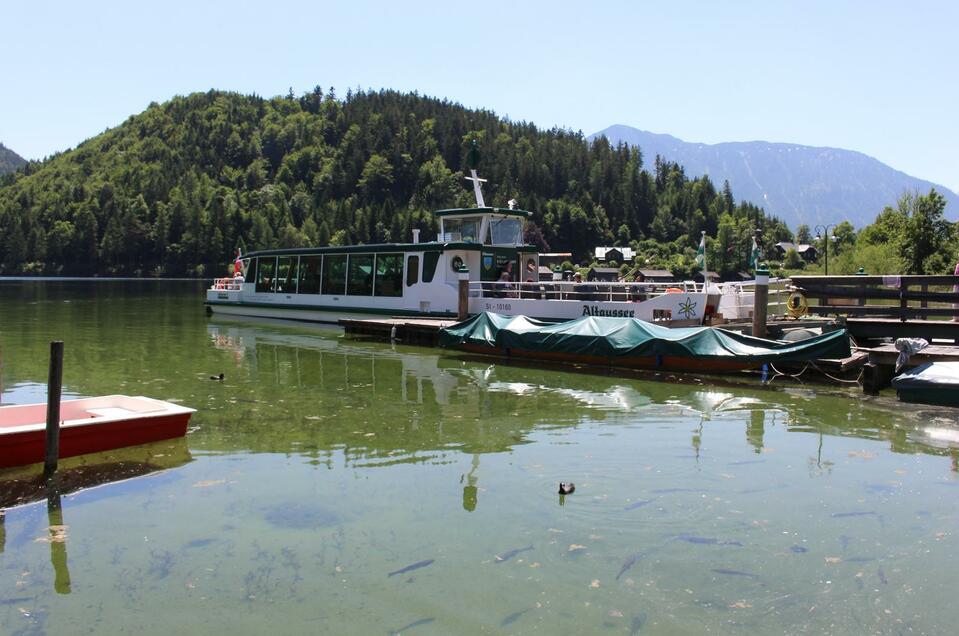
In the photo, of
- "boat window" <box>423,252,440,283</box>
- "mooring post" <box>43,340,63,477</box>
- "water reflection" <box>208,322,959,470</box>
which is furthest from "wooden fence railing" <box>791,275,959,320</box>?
"mooring post" <box>43,340,63,477</box>

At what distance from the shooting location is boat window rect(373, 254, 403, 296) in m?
29.8

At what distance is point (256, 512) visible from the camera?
28.5 ft

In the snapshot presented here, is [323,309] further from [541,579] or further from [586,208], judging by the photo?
[586,208]

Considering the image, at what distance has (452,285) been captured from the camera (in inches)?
1091

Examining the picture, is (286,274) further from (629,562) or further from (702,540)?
(629,562)

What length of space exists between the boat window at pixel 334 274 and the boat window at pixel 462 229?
5.55 meters

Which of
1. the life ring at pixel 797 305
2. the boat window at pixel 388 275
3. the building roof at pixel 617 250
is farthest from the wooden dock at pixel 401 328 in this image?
the building roof at pixel 617 250

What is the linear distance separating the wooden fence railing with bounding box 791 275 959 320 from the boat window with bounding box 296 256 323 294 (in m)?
20.5

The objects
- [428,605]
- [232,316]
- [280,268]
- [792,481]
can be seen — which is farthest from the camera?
[232,316]

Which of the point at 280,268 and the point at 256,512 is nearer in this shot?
the point at 256,512

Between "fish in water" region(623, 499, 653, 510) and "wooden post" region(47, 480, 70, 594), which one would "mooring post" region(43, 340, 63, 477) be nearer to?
"wooden post" region(47, 480, 70, 594)

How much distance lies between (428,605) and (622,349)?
1377 centimetres

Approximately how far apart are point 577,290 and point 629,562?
17748mm

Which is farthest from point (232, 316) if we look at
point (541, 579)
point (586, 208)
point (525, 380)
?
point (586, 208)
